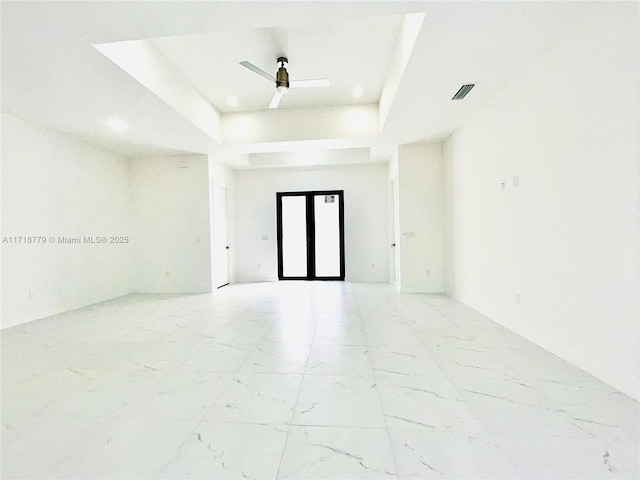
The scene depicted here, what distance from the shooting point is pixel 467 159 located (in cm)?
408

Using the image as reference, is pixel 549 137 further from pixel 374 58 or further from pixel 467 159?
pixel 374 58

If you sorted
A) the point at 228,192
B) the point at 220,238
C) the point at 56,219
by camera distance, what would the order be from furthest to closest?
the point at 228,192
the point at 220,238
the point at 56,219

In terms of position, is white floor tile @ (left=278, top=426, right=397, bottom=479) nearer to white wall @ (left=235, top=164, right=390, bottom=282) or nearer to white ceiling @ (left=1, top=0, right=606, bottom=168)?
white ceiling @ (left=1, top=0, right=606, bottom=168)

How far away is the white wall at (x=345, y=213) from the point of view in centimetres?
668

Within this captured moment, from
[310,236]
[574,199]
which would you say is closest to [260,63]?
[574,199]

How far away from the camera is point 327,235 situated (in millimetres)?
6926

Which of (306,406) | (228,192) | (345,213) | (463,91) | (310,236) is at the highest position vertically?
(463,91)

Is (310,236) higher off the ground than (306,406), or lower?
higher

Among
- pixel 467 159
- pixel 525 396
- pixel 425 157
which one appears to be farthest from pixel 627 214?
pixel 425 157

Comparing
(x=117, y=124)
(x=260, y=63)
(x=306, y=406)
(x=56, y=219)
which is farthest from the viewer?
(x=56, y=219)

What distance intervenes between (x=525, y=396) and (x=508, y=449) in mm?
604

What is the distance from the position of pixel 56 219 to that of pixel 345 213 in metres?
5.22

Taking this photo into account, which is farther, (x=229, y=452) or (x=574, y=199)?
(x=574, y=199)

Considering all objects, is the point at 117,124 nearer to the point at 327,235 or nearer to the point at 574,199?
the point at 327,235
